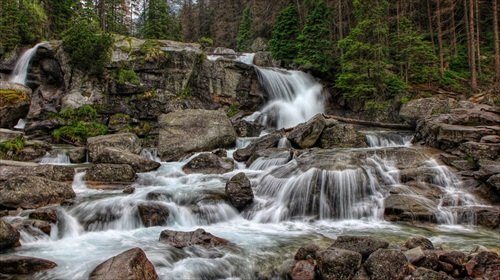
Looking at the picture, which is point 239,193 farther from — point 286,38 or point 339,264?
point 286,38

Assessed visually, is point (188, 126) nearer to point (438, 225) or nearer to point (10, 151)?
point (10, 151)

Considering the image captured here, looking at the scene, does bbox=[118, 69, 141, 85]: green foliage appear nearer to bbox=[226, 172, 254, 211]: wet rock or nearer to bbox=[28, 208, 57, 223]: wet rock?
bbox=[226, 172, 254, 211]: wet rock

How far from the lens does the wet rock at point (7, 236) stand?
5.62 m

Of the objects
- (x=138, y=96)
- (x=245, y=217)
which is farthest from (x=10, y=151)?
(x=245, y=217)

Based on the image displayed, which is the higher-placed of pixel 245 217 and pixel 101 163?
pixel 101 163

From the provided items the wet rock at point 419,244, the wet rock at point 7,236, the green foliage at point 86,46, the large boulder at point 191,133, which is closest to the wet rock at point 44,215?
the wet rock at point 7,236

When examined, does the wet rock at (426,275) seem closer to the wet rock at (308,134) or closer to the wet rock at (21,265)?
the wet rock at (21,265)

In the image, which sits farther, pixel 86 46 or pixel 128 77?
pixel 128 77

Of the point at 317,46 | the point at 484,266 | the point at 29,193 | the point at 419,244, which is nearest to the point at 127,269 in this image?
the point at 419,244

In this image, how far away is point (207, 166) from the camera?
13070 mm

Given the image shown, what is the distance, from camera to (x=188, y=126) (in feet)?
53.4

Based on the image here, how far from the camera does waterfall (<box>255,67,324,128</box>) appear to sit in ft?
71.4

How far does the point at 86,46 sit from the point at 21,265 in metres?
18.8

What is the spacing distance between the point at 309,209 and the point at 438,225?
10.8 feet
